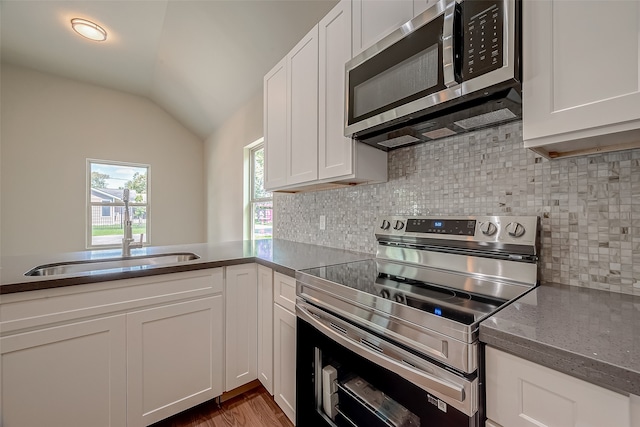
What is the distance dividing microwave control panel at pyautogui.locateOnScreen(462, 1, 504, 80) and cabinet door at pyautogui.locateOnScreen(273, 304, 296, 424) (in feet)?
4.16

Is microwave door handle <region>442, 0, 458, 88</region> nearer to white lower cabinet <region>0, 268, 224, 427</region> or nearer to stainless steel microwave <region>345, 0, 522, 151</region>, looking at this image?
stainless steel microwave <region>345, 0, 522, 151</region>

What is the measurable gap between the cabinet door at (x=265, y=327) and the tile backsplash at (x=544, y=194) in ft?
2.23

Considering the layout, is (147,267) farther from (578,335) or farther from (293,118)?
(578,335)

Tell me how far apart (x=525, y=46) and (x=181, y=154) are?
499 centimetres

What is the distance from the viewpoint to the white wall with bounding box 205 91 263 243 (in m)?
3.36

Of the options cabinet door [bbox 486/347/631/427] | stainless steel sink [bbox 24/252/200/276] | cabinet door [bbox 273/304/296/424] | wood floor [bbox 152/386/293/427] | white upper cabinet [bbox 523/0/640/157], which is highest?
white upper cabinet [bbox 523/0/640/157]

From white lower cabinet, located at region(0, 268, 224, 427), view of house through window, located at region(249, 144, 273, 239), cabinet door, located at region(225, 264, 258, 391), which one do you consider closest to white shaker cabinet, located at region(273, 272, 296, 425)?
cabinet door, located at region(225, 264, 258, 391)

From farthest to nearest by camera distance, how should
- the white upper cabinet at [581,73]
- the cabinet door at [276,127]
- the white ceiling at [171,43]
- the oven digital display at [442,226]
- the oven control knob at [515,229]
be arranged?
the white ceiling at [171,43], the cabinet door at [276,127], the oven digital display at [442,226], the oven control knob at [515,229], the white upper cabinet at [581,73]

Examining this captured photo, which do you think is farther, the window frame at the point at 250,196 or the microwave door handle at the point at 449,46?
the window frame at the point at 250,196

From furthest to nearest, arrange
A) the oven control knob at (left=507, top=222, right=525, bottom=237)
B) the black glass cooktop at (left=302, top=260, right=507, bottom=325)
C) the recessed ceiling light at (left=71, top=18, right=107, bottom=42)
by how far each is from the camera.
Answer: the recessed ceiling light at (left=71, top=18, right=107, bottom=42)
the oven control knob at (left=507, top=222, right=525, bottom=237)
the black glass cooktop at (left=302, top=260, right=507, bottom=325)

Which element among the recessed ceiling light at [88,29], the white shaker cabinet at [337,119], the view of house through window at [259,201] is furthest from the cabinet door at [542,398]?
the recessed ceiling light at [88,29]

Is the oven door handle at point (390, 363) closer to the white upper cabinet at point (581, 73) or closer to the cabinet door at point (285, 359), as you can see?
the cabinet door at point (285, 359)

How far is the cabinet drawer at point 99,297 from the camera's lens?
107 centimetres

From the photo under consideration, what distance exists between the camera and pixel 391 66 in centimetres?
118
